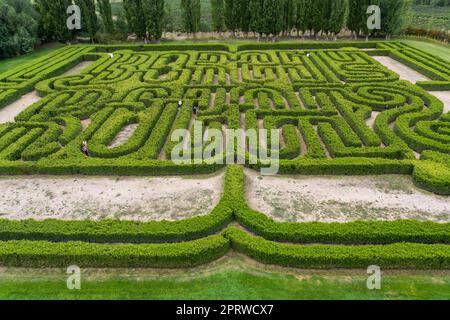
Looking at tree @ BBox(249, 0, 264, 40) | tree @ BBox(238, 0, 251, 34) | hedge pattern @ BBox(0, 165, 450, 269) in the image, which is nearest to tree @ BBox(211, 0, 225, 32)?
tree @ BBox(238, 0, 251, 34)

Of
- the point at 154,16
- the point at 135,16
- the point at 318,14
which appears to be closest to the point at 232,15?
the point at 154,16

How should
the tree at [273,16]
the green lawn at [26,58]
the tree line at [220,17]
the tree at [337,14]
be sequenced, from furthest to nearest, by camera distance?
the tree at [337,14]
the tree at [273,16]
the tree line at [220,17]
the green lawn at [26,58]

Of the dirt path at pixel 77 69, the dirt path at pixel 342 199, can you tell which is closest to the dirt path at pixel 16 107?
the dirt path at pixel 77 69

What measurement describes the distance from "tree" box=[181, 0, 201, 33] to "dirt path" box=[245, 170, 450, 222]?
33009mm

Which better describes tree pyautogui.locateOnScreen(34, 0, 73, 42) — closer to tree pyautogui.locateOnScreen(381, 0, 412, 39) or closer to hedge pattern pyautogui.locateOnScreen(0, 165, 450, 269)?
hedge pattern pyautogui.locateOnScreen(0, 165, 450, 269)

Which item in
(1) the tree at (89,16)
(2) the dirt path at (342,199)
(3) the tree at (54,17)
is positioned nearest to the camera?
(2) the dirt path at (342,199)

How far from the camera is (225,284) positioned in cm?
1017

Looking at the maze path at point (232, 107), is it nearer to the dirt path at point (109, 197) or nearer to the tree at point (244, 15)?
the dirt path at point (109, 197)

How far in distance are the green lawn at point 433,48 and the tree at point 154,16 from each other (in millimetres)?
29454

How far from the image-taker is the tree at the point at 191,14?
1658 inches

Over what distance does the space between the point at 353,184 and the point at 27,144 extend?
16.2 m

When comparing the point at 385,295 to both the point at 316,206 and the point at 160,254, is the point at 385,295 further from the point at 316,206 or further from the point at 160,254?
the point at 160,254

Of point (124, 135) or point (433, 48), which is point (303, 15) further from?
point (124, 135)

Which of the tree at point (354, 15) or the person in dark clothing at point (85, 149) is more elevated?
the tree at point (354, 15)
